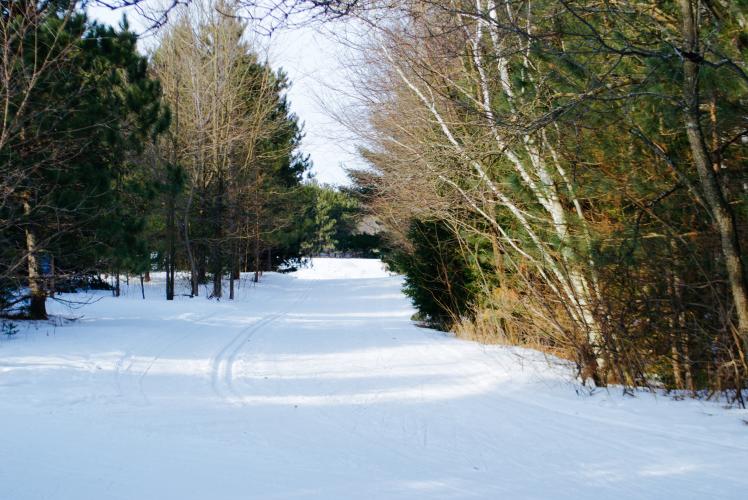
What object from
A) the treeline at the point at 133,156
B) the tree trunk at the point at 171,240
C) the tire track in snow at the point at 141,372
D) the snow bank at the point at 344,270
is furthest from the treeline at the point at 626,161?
the snow bank at the point at 344,270

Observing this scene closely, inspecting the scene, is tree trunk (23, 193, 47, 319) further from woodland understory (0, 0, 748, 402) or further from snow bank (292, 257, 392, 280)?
snow bank (292, 257, 392, 280)

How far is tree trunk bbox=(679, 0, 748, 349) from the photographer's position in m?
5.42

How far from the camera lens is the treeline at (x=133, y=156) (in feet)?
34.5

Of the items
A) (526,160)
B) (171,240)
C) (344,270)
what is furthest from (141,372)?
(344,270)

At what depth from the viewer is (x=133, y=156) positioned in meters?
17.8

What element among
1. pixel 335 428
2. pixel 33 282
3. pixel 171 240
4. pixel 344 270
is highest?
pixel 171 240

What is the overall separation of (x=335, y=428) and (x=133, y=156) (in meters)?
14.0

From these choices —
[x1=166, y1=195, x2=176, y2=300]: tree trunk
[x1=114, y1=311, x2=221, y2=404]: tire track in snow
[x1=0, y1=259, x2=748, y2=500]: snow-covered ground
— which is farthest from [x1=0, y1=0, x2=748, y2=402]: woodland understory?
[x1=166, y1=195, x2=176, y2=300]: tree trunk

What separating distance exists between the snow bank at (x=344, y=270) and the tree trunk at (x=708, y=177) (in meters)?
38.3

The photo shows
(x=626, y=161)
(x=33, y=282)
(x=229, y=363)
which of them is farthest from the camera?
(x=33, y=282)

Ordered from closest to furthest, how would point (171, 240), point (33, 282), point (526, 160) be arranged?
point (526, 160), point (33, 282), point (171, 240)

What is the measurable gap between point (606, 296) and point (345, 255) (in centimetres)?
6774

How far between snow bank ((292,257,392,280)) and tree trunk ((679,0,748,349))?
126ft

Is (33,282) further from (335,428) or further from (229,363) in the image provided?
(335,428)
